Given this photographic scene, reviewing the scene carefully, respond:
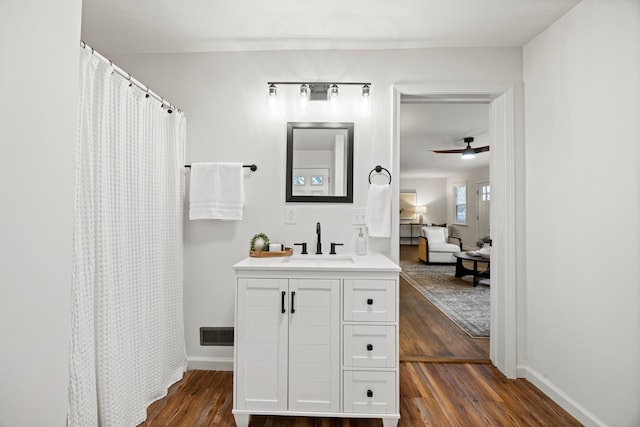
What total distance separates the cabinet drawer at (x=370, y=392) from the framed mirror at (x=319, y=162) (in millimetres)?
1191

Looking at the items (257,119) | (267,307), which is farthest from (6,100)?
(257,119)

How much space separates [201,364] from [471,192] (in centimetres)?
897

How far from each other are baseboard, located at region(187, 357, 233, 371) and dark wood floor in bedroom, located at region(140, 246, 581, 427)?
0.04 metres

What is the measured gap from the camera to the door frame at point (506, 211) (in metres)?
2.20

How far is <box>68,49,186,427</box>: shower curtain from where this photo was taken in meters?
1.36

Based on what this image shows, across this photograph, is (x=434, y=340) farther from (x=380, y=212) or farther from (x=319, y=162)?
(x=319, y=162)

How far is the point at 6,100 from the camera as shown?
80 centimetres

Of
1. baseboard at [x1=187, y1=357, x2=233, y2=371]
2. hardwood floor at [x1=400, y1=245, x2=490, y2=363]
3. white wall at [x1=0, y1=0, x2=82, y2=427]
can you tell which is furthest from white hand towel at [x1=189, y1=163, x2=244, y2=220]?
hardwood floor at [x1=400, y1=245, x2=490, y2=363]

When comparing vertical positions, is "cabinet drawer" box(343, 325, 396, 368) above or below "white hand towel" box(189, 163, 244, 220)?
below

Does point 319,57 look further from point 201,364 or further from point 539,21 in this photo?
point 201,364

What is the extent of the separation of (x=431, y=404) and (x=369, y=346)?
26.9 inches

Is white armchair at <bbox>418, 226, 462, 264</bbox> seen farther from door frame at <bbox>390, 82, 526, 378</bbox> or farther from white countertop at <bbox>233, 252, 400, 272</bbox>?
white countertop at <bbox>233, 252, 400, 272</bbox>

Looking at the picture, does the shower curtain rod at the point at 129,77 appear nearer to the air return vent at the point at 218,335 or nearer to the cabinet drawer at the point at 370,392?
the air return vent at the point at 218,335

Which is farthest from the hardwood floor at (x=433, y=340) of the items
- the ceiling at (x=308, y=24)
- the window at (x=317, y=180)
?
the ceiling at (x=308, y=24)
